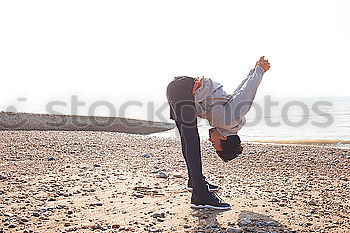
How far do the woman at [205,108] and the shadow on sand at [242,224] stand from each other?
229mm

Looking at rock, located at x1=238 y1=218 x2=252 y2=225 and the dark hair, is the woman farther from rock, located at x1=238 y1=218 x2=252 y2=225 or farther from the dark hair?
rock, located at x1=238 y1=218 x2=252 y2=225

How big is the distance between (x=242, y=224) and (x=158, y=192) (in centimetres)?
127

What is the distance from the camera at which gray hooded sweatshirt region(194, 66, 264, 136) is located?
312 cm

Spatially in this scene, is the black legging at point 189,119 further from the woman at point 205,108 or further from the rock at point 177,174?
the rock at point 177,174

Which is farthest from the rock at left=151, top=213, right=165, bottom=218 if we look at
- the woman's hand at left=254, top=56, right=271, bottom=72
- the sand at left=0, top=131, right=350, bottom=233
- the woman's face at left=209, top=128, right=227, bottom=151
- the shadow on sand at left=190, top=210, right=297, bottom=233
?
the woman's hand at left=254, top=56, right=271, bottom=72

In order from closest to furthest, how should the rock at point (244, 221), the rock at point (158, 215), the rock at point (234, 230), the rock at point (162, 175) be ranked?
the rock at point (234, 230), the rock at point (244, 221), the rock at point (158, 215), the rock at point (162, 175)

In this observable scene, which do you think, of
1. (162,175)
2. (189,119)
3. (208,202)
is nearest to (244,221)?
(208,202)

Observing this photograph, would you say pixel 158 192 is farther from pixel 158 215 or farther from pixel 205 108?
pixel 205 108

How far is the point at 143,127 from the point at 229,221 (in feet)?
43.9

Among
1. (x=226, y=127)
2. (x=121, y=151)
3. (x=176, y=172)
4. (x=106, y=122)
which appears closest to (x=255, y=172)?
(x=176, y=172)

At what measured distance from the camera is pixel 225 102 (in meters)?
3.15

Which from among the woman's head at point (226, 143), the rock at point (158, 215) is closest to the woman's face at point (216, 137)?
the woman's head at point (226, 143)

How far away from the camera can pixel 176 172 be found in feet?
17.1

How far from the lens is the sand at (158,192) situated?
110 inches
